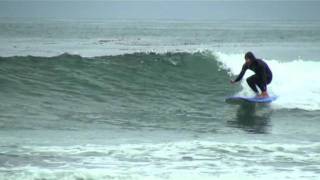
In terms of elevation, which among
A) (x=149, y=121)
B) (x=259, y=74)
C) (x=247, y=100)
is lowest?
(x=149, y=121)

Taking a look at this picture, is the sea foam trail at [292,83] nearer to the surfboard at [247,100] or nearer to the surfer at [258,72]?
the surfboard at [247,100]

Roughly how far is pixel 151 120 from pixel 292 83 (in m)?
7.19

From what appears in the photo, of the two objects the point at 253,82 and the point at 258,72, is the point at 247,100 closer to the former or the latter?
the point at 253,82

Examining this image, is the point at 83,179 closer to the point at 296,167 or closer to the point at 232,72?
the point at 296,167

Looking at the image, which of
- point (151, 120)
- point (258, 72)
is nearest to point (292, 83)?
point (258, 72)

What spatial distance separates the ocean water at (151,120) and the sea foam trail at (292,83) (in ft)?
0.12

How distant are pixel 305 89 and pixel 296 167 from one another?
10.1m

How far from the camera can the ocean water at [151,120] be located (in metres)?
9.62

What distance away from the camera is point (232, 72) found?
22.3 m

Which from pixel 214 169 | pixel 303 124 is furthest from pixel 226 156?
pixel 303 124

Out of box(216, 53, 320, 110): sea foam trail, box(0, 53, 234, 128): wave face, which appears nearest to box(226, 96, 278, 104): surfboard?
box(216, 53, 320, 110): sea foam trail

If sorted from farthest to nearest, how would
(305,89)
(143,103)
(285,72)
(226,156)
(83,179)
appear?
1. (285,72)
2. (305,89)
3. (143,103)
4. (226,156)
5. (83,179)

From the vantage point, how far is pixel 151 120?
14.5 metres

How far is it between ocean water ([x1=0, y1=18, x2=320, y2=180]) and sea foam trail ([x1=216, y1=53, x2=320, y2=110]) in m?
0.04
